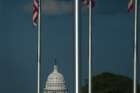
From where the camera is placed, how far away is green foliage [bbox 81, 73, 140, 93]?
11725 cm

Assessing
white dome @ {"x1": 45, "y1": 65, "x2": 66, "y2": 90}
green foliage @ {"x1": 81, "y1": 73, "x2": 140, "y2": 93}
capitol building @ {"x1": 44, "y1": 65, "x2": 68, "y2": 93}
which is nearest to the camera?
green foliage @ {"x1": 81, "y1": 73, "x2": 140, "y2": 93}

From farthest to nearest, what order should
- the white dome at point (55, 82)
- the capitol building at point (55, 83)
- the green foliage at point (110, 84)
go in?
the white dome at point (55, 82), the capitol building at point (55, 83), the green foliage at point (110, 84)

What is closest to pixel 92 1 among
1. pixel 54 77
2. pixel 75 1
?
pixel 75 1

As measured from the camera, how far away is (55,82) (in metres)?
160

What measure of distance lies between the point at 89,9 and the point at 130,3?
2.94 m

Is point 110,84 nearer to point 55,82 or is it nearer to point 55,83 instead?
point 55,83

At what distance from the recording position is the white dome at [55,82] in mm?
157225

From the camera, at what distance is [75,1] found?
21.8m

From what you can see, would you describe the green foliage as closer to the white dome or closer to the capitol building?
the capitol building

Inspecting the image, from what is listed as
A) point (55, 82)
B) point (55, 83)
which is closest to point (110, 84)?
point (55, 83)

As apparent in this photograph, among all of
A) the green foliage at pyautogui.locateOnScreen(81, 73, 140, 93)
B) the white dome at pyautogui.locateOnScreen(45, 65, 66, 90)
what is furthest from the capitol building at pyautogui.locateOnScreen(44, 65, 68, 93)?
the green foliage at pyautogui.locateOnScreen(81, 73, 140, 93)

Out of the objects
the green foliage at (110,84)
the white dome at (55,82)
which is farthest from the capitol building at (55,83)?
the green foliage at (110,84)

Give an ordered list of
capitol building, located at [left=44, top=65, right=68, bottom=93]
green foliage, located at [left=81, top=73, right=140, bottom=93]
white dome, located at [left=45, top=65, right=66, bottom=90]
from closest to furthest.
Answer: green foliage, located at [left=81, top=73, right=140, bottom=93]
capitol building, located at [left=44, top=65, right=68, bottom=93]
white dome, located at [left=45, top=65, right=66, bottom=90]

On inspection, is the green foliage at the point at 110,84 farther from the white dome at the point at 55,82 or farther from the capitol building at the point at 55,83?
the white dome at the point at 55,82
